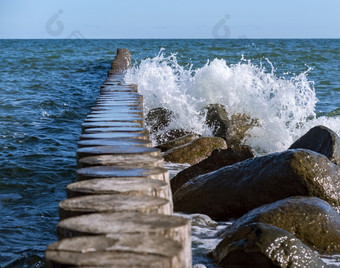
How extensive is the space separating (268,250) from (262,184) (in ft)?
4.22

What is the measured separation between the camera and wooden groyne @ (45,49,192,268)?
1911mm

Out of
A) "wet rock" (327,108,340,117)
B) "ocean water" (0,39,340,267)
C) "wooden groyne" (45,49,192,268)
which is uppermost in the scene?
"wooden groyne" (45,49,192,268)

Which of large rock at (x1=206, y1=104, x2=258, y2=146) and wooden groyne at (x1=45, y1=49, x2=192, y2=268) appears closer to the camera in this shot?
wooden groyne at (x1=45, y1=49, x2=192, y2=268)

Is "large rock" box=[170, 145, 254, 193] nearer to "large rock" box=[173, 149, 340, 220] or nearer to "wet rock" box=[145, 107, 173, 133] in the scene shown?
"large rock" box=[173, 149, 340, 220]

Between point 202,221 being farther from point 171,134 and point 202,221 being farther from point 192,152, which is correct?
point 171,134

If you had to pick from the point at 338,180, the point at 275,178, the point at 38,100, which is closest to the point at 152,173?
the point at 275,178

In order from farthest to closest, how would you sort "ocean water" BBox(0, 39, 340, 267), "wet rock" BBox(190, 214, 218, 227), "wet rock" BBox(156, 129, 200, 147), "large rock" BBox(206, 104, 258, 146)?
"large rock" BBox(206, 104, 258, 146), "wet rock" BBox(156, 129, 200, 147), "ocean water" BBox(0, 39, 340, 267), "wet rock" BBox(190, 214, 218, 227)

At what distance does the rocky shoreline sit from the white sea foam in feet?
11.0

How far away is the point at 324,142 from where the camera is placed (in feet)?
20.9

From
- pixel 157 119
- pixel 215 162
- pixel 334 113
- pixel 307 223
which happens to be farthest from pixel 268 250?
pixel 334 113

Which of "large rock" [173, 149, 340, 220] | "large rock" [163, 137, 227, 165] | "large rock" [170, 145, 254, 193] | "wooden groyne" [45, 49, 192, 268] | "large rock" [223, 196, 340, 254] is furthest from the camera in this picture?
"large rock" [163, 137, 227, 165]

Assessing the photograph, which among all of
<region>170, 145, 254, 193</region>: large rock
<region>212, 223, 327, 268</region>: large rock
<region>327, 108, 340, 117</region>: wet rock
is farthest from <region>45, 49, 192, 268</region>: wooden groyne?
<region>327, 108, 340, 117</region>: wet rock

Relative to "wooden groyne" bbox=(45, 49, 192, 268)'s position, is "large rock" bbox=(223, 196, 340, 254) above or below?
below

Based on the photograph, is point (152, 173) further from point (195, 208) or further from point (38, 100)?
point (38, 100)
